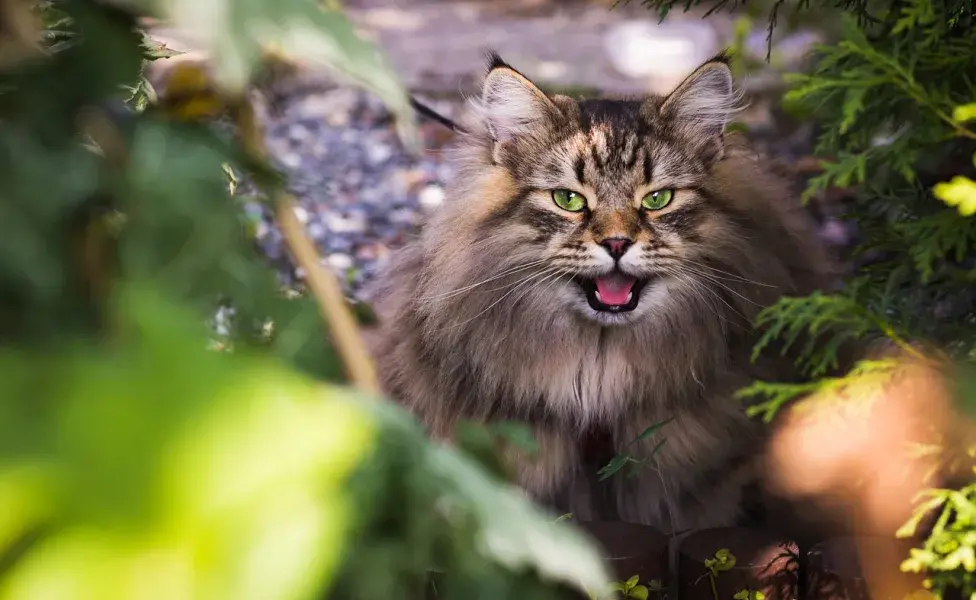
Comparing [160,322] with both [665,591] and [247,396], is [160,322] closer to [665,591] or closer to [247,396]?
[247,396]

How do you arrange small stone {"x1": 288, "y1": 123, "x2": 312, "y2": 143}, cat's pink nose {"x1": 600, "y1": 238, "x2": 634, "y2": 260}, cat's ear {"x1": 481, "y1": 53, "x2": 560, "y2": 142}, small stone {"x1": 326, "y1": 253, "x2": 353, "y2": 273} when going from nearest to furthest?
cat's pink nose {"x1": 600, "y1": 238, "x2": 634, "y2": 260} → cat's ear {"x1": 481, "y1": 53, "x2": 560, "y2": 142} → small stone {"x1": 326, "y1": 253, "x2": 353, "y2": 273} → small stone {"x1": 288, "y1": 123, "x2": 312, "y2": 143}

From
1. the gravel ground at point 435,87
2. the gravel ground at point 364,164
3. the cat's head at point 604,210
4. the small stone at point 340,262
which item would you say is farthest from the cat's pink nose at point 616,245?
the small stone at point 340,262

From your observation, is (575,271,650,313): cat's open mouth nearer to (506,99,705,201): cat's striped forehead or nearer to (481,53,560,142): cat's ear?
(506,99,705,201): cat's striped forehead

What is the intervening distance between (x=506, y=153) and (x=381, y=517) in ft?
5.11

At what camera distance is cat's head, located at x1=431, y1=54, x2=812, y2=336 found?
2223 mm

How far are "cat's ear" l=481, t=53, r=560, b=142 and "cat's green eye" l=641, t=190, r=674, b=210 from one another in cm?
29

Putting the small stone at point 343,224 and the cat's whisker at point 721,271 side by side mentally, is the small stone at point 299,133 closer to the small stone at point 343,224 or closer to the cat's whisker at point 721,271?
the small stone at point 343,224

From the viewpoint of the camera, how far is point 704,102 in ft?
7.57

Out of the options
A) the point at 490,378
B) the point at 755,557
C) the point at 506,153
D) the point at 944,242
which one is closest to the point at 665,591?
the point at 755,557

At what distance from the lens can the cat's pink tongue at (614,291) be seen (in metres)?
2.27

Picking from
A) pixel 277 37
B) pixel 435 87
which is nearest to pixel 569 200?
pixel 277 37

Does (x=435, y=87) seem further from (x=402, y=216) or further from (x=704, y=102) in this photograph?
(x=704, y=102)

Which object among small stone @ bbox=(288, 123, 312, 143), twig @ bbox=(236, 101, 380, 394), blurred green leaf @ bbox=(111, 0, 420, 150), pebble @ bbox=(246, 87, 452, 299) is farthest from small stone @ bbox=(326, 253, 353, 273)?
blurred green leaf @ bbox=(111, 0, 420, 150)

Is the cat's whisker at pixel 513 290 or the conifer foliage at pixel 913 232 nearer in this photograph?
the conifer foliage at pixel 913 232
